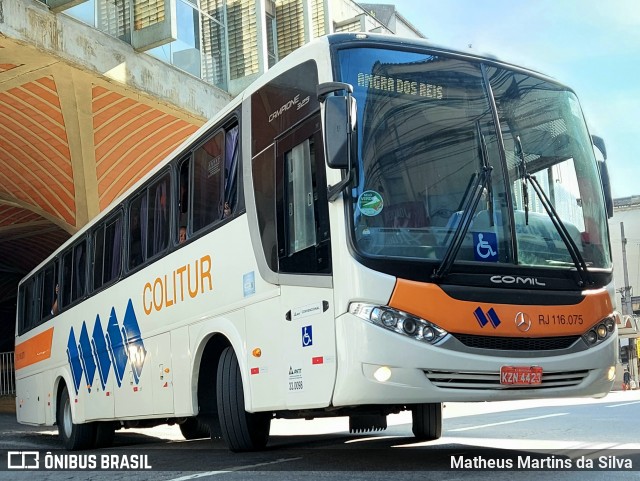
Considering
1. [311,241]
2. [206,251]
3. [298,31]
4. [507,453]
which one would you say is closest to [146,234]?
[206,251]

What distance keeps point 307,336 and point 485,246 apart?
145 centimetres

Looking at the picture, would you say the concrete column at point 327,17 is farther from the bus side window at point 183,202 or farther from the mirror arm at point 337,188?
the mirror arm at point 337,188

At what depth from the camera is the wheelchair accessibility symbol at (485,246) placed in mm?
6566

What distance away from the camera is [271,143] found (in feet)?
24.7

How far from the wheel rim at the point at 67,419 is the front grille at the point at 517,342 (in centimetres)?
831

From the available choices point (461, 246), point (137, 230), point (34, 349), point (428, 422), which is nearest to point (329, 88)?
point (461, 246)

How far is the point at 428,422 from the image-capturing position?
9.70 metres

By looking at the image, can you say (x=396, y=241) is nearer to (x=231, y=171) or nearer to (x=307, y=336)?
(x=307, y=336)

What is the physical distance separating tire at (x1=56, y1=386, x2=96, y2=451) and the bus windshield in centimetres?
768

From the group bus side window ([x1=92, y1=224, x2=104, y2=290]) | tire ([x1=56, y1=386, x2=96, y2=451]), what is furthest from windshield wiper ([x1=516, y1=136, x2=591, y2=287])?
tire ([x1=56, y1=386, x2=96, y2=451])

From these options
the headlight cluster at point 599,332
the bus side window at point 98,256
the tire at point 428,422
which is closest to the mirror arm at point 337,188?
the headlight cluster at point 599,332

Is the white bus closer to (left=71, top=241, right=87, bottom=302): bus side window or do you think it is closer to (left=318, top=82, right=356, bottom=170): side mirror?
(left=318, top=82, right=356, bottom=170): side mirror

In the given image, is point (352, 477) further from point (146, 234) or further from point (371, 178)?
point (146, 234)

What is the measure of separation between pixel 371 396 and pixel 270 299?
150 cm
